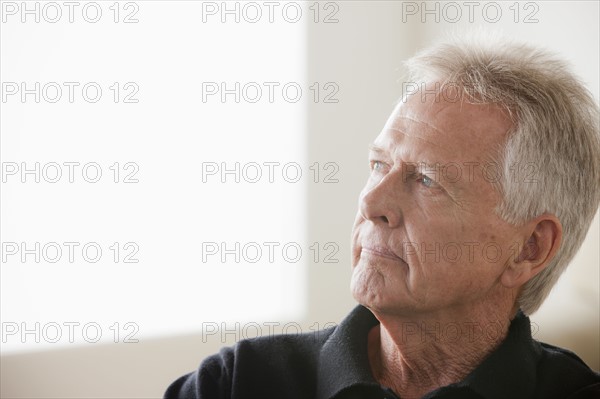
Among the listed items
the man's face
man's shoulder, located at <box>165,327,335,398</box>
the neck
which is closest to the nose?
the man's face

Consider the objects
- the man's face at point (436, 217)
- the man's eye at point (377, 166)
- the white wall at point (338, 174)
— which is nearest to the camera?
the man's face at point (436, 217)

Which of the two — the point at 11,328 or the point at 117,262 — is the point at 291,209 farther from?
the point at 11,328

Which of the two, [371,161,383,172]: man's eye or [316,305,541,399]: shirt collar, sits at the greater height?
[371,161,383,172]: man's eye

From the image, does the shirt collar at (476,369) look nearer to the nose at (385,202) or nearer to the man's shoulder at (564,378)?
the man's shoulder at (564,378)

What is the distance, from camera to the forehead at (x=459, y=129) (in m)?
1.41

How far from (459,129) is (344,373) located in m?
0.52

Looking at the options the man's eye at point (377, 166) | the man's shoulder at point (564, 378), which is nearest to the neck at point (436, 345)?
the man's shoulder at point (564, 378)

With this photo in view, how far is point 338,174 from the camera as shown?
8.59 ft

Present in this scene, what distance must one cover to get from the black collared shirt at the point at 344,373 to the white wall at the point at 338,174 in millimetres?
497

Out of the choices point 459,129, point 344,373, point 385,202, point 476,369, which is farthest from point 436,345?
point 459,129

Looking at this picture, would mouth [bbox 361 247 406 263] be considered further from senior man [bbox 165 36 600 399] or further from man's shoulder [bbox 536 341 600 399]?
man's shoulder [bbox 536 341 600 399]

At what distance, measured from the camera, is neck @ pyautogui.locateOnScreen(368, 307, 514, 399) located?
4.82ft

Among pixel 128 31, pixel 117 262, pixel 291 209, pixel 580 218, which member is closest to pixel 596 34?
pixel 580 218

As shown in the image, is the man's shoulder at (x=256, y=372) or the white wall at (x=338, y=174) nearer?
the man's shoulder at (x=256, y=372)
